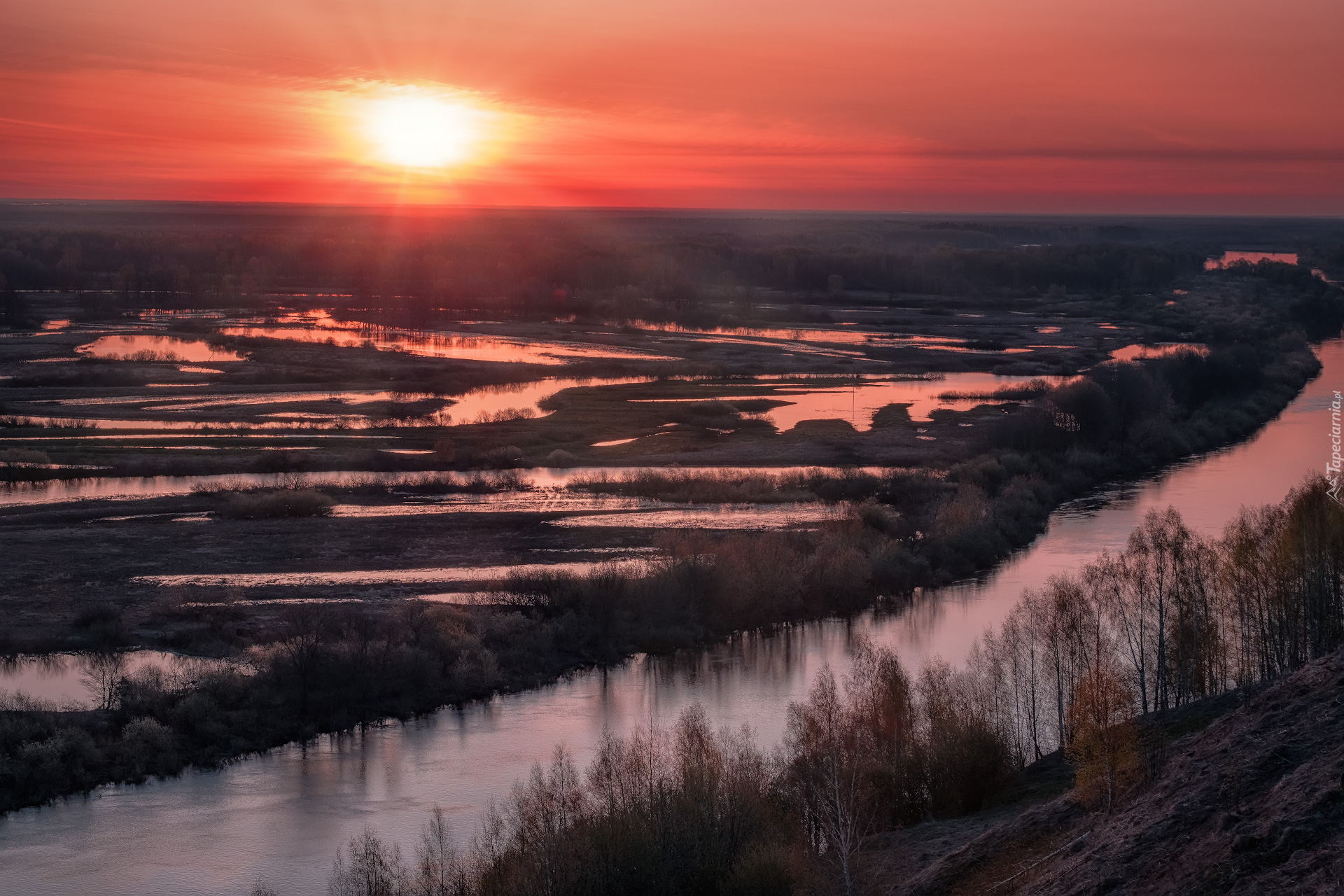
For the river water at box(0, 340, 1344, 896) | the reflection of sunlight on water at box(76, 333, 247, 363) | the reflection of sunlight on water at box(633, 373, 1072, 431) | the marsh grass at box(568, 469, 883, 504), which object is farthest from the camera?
the reflection of sunlight on water at box(76, 333, 247, 363)

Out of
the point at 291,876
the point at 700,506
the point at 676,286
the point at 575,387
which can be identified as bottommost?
the point at 291,876

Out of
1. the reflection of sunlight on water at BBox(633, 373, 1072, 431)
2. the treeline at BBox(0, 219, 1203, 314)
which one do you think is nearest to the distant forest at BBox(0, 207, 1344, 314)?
the treeline at BBox(0, 219, 1203, 314)

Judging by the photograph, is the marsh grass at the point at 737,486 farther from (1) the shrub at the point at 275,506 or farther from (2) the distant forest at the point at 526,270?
(2) the distant forest at the point at 526,270

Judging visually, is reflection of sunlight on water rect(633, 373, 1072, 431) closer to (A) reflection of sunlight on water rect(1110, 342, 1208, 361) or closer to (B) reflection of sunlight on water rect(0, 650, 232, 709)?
(A) reflection of sunlight on water rect(1110, 342, 1208, 361)

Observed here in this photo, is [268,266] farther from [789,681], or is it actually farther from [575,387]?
[789,681]

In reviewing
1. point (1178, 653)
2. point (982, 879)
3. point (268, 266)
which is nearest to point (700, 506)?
point (1178, 653)
